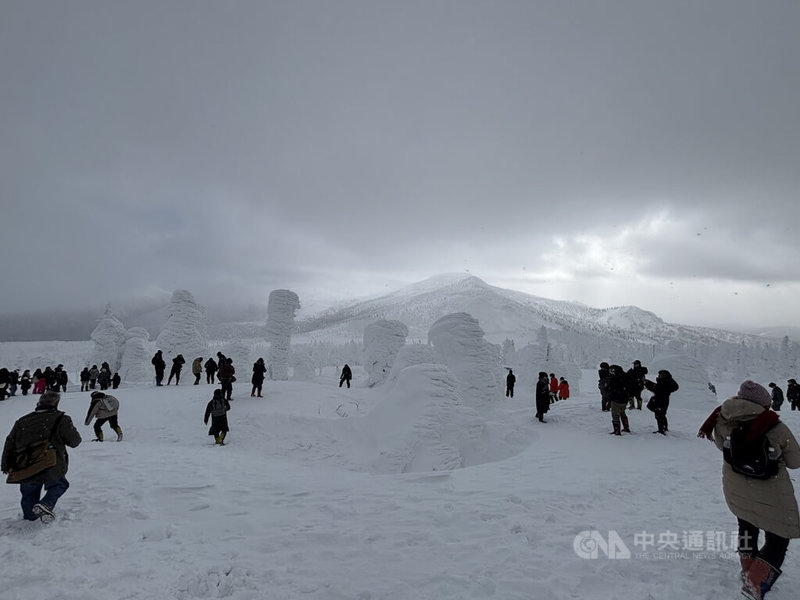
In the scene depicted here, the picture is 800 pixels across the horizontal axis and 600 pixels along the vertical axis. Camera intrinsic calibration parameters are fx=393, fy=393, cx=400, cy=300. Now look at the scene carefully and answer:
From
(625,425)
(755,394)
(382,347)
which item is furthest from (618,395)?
(382,347)

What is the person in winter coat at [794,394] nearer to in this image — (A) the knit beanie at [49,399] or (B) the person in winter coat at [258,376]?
(B) the person in winter coat at [258,376]

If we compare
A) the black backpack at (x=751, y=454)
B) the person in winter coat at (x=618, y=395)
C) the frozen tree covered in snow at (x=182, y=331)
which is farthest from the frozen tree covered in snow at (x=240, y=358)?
the black backpack at (x=751, y=454)

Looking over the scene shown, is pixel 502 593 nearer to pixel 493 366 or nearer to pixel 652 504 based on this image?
pixel 652 504

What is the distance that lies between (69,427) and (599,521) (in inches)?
335

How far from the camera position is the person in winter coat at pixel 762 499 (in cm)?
410

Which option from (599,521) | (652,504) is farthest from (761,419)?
(652,504)

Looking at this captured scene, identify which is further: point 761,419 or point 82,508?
point 82,508

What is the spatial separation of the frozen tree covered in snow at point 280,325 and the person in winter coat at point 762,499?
29097 millimetres

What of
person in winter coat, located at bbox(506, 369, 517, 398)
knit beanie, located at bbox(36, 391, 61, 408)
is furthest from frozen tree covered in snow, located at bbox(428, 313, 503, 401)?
knit beanie, located at bbox(36, 391, 61, 408)

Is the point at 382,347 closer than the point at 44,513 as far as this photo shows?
No

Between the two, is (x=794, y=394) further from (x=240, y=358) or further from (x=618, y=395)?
(x=240, y=358)

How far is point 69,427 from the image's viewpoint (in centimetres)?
621

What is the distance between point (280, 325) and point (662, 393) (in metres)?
25.5

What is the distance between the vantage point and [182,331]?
A: 3050 centimetres
